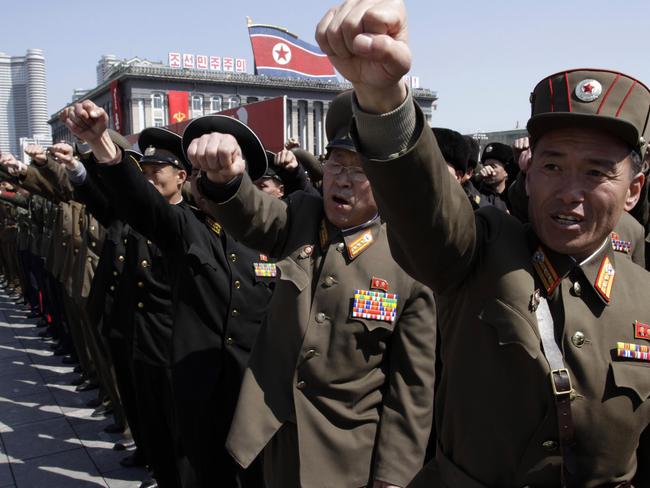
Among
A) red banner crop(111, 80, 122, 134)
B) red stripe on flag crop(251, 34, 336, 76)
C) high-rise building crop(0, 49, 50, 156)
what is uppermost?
high-rise building crop(0, 49, 50, 156)

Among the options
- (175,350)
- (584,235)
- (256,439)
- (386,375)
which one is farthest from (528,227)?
(175,350)

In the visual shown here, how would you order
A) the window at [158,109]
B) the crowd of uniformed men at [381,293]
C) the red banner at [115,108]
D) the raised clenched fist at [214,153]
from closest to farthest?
the crowd of uniformed men at [381,293] < the raised clenched fist at [214,153] < the red banner at [115,108] < the window at [158,109]

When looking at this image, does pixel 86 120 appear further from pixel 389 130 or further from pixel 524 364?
pixel 524 364

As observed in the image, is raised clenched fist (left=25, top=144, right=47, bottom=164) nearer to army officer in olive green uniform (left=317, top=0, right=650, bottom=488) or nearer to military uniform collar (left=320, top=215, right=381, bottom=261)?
military uniform collar (left=320, top=215, right=381, bottom=261)

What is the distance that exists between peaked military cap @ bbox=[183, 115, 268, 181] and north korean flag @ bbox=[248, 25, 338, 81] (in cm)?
1570

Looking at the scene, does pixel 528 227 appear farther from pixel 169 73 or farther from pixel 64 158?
pixel 169 73

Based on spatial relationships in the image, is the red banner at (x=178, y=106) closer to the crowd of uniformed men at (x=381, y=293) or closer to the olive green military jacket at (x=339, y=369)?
the crowd of uniformed men at (x=381, y=293)

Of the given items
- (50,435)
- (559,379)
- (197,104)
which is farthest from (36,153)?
(197,104)

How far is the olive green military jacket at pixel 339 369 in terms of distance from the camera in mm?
2219

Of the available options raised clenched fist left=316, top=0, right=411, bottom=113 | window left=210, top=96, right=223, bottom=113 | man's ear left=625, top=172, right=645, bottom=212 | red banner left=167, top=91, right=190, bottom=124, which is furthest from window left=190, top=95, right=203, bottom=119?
raised clenched fist left=316, top=0, right=411, bottom=113

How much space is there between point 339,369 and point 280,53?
1839 cm

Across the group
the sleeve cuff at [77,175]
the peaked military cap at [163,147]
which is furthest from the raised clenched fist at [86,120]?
the peaked military cap at [163,147]

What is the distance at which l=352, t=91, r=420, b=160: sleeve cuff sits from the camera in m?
1.03

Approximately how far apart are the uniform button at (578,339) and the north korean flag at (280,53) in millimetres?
17220
